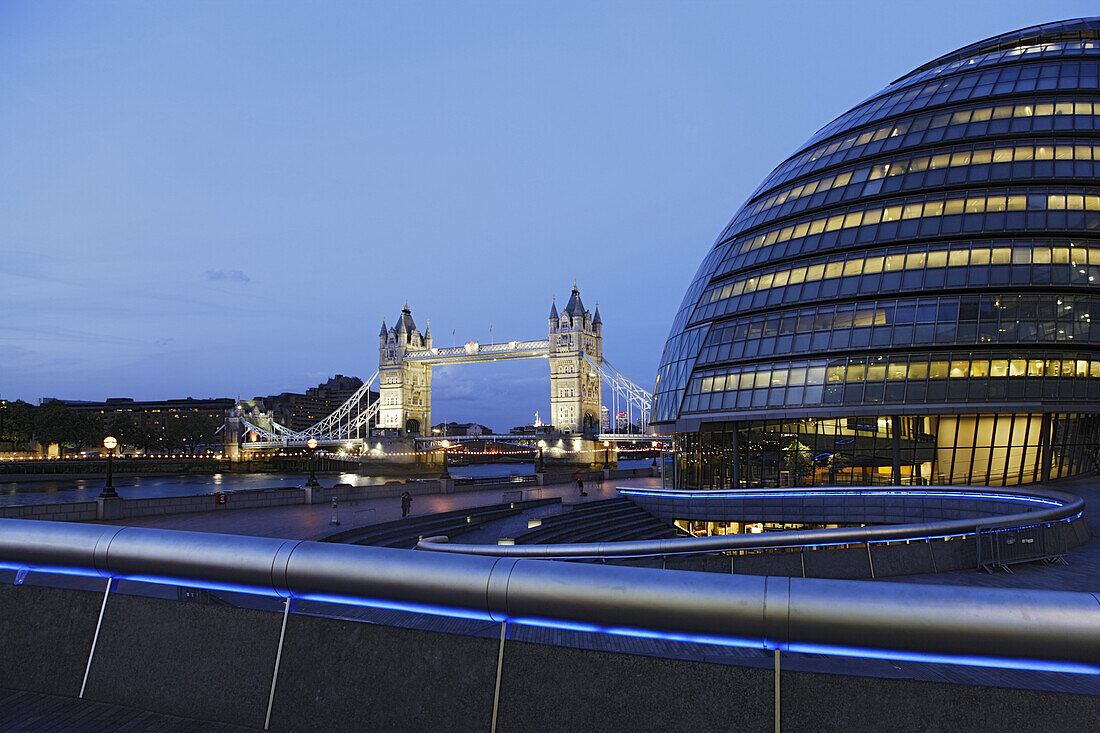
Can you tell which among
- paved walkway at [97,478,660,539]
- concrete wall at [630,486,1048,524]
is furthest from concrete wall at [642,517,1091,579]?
paved walkway at [97,478,660,539]

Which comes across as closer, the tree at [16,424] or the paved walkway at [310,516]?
the paved walkway at [310,516]

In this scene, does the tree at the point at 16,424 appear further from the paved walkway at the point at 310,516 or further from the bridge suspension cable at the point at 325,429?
the paved walkway at the point at 310,516

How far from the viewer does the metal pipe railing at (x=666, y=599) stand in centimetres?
318

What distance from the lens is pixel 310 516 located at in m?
29.9

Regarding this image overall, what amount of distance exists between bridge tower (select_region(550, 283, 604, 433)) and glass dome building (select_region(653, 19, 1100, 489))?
13241 cm

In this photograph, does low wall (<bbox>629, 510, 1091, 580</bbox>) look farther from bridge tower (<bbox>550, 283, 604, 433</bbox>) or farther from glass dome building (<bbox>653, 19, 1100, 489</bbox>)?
bridge tower (<bbox>550, 283, 604, 433</bbox>)

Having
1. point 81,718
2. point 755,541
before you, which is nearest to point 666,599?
point 81,718

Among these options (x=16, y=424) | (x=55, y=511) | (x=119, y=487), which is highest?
(x=16, y=424)

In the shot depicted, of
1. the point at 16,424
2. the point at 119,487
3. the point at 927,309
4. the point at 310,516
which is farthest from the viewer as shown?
the point at 16,424

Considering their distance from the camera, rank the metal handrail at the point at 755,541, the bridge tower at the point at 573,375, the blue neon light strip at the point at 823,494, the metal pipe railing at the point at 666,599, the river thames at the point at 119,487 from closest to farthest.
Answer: the metal pipe railing at the point at 666,599, the metal handrail at the point at 755,541, the blue neon light strip at the point at 823,494, the river thames at the point at 119,487, the bridge tower at the point at 573,375

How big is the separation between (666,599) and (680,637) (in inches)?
8.3

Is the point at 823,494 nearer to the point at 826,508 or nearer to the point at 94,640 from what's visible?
the point at 826,508

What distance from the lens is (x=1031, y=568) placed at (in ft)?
48.2

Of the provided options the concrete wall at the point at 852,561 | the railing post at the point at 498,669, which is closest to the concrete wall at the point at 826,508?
the concrete wall at the point at 852,561
